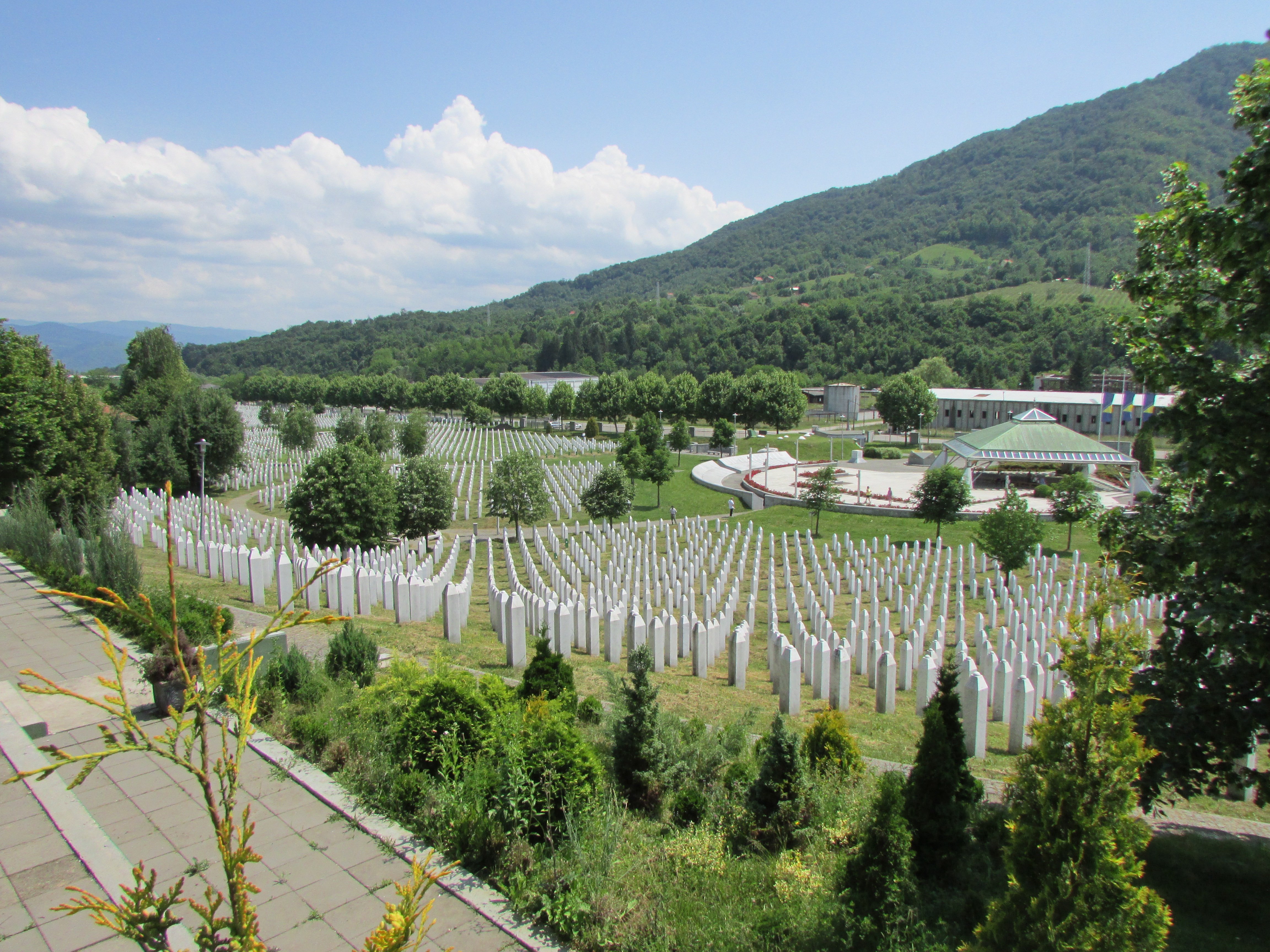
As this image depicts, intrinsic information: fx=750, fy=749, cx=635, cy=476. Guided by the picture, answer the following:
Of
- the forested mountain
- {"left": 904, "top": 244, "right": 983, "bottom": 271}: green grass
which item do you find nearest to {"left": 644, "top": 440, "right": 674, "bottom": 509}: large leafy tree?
the forested mountain

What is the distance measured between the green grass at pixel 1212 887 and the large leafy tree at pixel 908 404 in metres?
62.5

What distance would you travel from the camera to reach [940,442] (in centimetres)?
6481

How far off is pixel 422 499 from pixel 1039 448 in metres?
33.0

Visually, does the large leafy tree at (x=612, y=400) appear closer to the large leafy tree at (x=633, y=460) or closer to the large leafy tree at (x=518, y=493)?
the large leafy tree at (x=633, y=460)

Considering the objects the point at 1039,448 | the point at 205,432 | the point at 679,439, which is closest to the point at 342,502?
the point at 205,432

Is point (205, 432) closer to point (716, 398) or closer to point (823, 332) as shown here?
point (716, 398)

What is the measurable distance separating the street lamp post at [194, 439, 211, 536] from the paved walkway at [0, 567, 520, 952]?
58.6ft

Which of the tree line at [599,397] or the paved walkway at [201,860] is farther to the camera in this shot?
the tree line at [599,397]

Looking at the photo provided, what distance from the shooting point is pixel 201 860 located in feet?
18.8

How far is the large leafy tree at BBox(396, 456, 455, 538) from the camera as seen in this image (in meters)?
27.3

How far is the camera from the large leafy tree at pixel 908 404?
65.9 meters

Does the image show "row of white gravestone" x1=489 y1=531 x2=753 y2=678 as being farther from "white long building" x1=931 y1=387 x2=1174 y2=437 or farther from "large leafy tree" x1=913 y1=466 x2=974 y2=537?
"white long building" x1=931 y1=387 x2=1174 y2=437

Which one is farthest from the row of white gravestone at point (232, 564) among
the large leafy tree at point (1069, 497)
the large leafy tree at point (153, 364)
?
the large leafy tree at point (153, 364)

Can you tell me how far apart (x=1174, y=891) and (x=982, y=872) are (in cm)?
162
